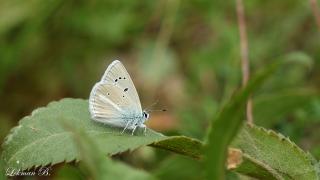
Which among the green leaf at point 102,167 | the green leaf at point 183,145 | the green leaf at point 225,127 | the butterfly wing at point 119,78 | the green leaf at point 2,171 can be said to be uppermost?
the butterfly wing at point 119,78

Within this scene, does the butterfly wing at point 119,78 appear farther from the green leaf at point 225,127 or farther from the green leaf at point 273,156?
the green leaf at point 225,127

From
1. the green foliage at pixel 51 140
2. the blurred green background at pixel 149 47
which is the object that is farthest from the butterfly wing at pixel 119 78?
the blurred green background at pixel 149 47

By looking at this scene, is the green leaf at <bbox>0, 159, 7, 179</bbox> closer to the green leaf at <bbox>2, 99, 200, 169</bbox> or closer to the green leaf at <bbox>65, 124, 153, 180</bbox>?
the green leaf at <bbox>2, 99, 200, 169</bbox>

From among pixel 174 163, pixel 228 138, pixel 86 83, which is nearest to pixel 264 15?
pixel 86 83

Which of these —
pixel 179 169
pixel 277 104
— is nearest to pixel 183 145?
pixel 179 169

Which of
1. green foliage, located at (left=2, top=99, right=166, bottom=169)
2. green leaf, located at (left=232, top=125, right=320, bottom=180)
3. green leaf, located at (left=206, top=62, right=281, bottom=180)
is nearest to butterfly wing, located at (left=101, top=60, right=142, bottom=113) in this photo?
green foliage, located at (left=2, top=99, right=166, bottom=169)

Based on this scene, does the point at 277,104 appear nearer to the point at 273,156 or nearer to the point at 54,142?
the point at 273,156

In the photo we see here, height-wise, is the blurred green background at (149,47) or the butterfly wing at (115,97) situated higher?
the blurred green background at (149,47)
